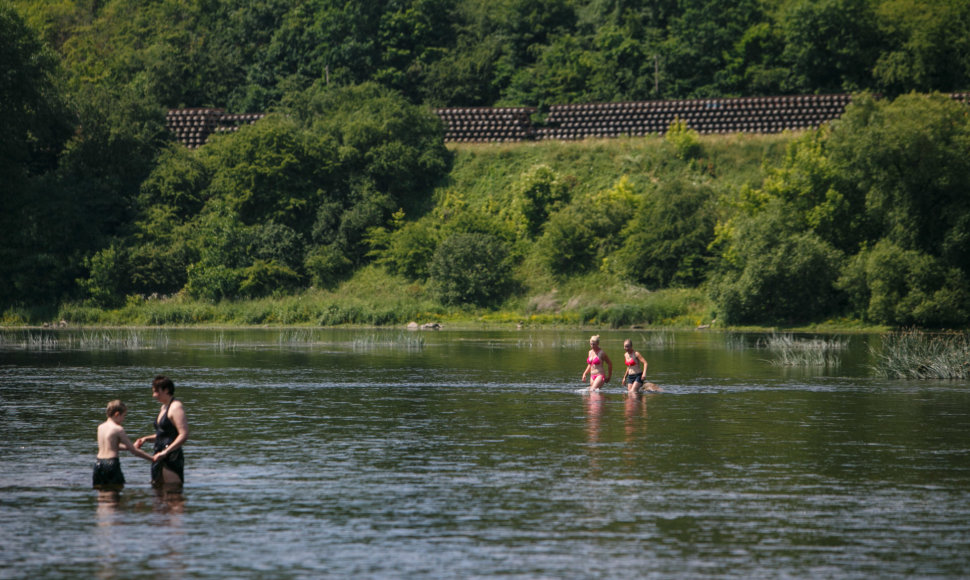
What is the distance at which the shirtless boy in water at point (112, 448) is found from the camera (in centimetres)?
2036

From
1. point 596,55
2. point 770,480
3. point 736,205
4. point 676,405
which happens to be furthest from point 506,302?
point 770,480

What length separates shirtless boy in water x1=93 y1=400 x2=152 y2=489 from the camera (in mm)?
20359

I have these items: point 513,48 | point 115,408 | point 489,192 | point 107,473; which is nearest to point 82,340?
point 489,192

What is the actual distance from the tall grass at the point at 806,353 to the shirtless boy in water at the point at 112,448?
3430 cm

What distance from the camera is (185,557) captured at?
16.5 m

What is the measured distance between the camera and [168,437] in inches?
829

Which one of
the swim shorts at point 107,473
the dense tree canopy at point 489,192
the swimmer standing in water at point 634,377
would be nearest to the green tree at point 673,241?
the dense tree canopy at point 489,192

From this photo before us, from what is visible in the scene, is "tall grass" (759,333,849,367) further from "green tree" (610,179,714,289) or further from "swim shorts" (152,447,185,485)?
"swim shorts" (152,447,185,485)

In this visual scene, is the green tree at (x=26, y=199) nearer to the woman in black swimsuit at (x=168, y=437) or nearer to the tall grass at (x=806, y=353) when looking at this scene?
the tall grass at (x=806, y=353)

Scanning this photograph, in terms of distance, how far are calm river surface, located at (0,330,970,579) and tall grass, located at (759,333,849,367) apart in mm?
5850

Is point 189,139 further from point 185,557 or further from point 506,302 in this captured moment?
point 185,557

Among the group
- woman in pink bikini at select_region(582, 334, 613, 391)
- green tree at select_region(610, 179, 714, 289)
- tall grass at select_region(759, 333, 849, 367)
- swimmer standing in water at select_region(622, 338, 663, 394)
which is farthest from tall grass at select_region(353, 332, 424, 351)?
swimmer standing in water at select_region(622, 338, 663, 394)

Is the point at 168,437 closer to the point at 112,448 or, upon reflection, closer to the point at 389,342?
the point at 112,448

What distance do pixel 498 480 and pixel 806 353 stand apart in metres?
31.7
